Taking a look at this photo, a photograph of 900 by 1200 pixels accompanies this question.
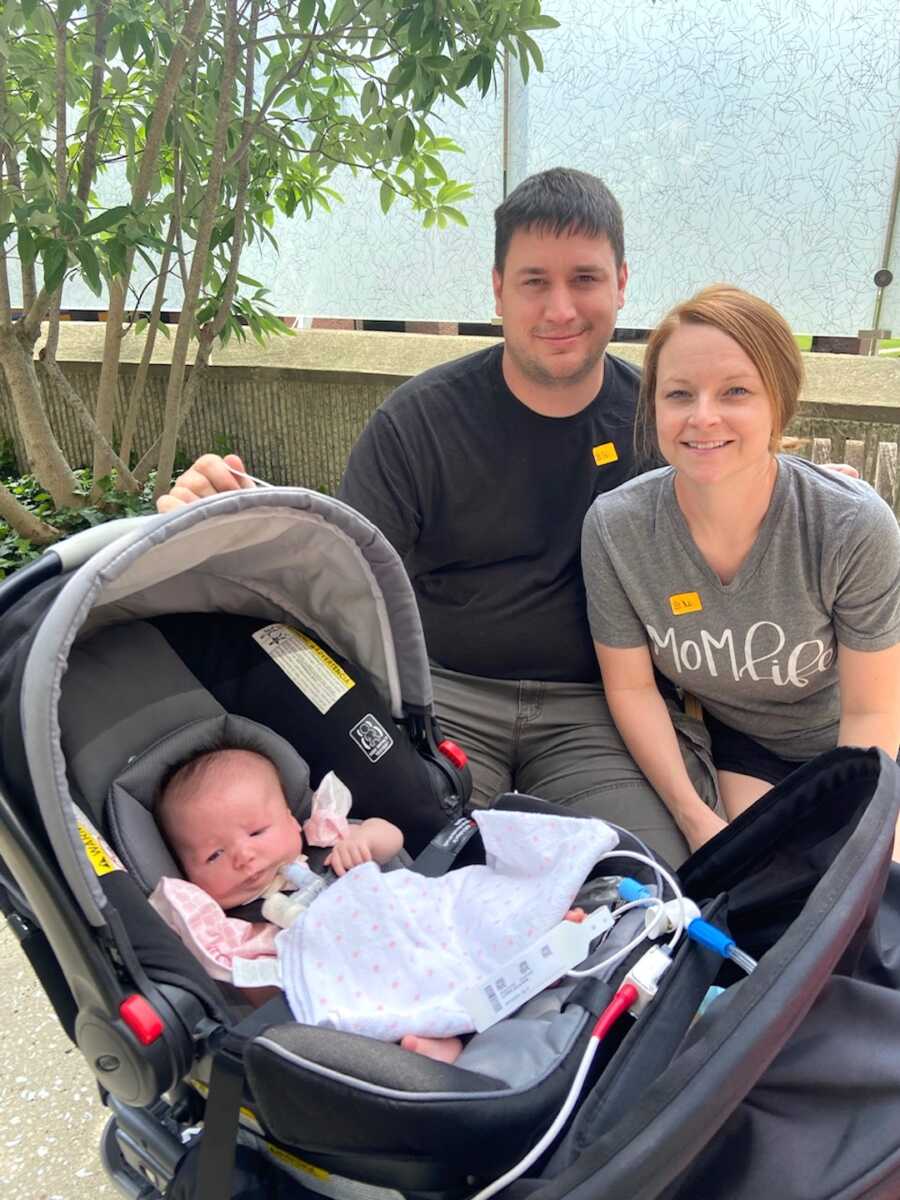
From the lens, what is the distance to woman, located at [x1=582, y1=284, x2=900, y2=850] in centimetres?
158

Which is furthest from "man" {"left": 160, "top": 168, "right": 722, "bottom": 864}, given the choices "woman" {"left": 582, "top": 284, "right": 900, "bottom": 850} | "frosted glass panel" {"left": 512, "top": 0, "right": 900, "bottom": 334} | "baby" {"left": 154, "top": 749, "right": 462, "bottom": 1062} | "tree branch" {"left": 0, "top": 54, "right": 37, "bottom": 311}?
"frosted glass panel" {"left": 512, "top": 0, "right": 900, "bottom": 334}

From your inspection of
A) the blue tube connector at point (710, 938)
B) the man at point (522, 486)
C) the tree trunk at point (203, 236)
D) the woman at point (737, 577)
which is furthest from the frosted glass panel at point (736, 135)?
the blue tube connector at point (710, 938)

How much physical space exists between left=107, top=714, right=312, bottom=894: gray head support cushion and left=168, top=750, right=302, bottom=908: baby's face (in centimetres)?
4

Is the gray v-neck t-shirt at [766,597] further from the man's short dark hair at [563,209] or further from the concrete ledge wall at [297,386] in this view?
the concrete ledge wall at [297,386]

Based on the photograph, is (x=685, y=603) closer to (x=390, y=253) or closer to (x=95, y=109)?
(x=95, y=109)

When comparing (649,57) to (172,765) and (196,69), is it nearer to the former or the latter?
(196,69)

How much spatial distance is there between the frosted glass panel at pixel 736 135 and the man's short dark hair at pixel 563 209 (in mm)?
1991

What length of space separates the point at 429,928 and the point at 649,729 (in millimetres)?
756

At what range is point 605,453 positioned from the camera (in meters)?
2.03

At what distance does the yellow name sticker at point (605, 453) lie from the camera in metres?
2.02

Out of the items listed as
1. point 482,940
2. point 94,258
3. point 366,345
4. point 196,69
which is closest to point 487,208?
point 366,345

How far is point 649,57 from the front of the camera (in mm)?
3586

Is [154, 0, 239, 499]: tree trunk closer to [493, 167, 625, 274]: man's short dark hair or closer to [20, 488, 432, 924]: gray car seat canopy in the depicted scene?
[493, 167, 625, 274]: man's short dark hair

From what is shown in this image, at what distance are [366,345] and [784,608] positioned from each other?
114 inches
